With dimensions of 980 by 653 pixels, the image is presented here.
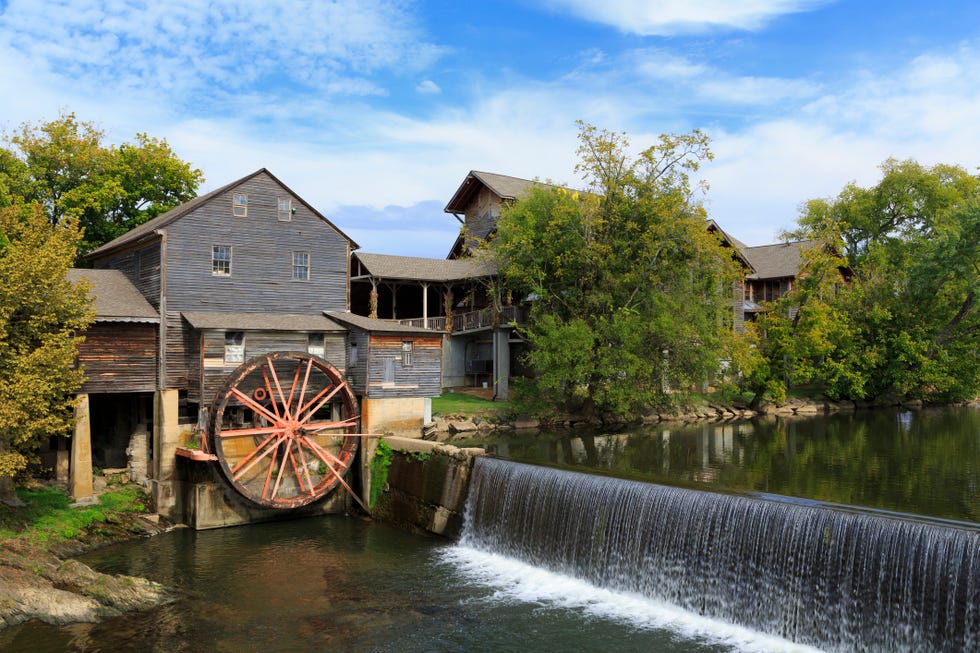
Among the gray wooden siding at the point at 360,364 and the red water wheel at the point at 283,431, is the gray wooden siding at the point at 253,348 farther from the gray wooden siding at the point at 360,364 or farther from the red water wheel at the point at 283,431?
the red water wheel at the point at 283,431

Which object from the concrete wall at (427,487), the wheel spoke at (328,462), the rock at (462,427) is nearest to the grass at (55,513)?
the wheel spoke at (328,462)

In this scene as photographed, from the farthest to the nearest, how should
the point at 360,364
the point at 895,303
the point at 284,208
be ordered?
the point at 895,303, the point at 284,208, the point at 360,364

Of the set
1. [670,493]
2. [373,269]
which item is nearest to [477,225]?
[373,269]

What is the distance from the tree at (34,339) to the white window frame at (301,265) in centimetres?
645

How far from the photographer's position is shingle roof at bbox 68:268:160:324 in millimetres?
21156

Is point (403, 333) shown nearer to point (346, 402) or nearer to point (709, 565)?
point (346, 402)

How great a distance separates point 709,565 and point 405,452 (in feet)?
32.8

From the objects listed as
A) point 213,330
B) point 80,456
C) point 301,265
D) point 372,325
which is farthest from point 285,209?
point 80,456

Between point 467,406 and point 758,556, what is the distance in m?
21.1

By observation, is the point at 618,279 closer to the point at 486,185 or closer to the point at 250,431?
the point at 486,185

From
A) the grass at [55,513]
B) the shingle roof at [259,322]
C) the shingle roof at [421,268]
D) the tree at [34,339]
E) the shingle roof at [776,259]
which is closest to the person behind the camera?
the tree at [34,339]

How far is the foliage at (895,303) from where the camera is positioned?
4000cm

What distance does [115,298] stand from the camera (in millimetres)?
22250

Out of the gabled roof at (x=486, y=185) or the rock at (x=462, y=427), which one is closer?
the rock at (x=462, y=427)
